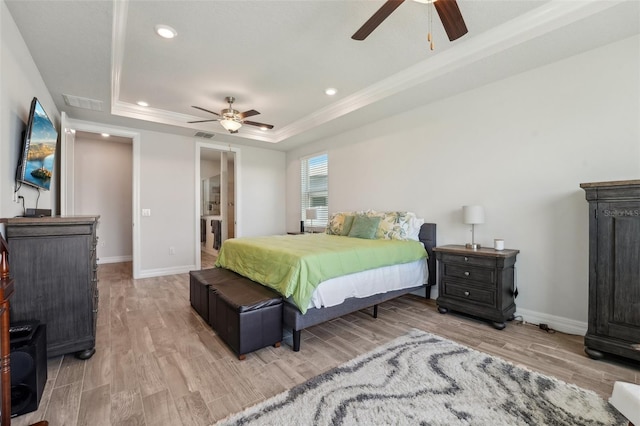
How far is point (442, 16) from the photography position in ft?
6.17

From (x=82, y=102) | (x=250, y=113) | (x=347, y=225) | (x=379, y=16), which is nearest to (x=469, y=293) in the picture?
(x=347, y=225)

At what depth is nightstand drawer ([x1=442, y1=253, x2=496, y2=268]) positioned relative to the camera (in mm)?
2832

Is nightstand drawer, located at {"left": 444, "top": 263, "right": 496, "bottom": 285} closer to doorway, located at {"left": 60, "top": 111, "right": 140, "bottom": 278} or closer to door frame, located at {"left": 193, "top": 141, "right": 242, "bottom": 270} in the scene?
door frame, located at {"left": 193, "top": 141, "right": 242, "bottom": 270}

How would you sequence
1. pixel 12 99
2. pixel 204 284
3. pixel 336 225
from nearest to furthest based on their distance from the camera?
pixel 12 99 → pixel 204 284 → pixel 336 225

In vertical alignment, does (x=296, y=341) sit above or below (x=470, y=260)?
below

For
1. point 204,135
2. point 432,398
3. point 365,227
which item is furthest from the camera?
point 204,135

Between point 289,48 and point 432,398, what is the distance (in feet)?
10.4

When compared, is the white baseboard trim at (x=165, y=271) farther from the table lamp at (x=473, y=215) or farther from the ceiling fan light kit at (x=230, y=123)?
the table lamp at (x=473, y=215)

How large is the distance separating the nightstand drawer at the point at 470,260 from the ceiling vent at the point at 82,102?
Answer: 15.9 feet

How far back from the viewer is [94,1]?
1959 mm

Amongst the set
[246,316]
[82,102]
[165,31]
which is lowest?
[246,316]

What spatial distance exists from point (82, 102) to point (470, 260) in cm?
Answer: 520

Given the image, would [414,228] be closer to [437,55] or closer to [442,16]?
[437,55]

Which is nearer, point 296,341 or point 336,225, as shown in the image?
point 296,341
